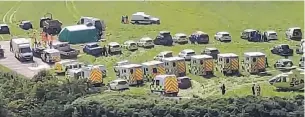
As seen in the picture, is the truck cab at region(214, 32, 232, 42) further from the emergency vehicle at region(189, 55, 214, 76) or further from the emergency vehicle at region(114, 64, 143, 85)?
the emergency vehicle at region(114, 64, 143, 85)

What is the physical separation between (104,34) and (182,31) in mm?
3826

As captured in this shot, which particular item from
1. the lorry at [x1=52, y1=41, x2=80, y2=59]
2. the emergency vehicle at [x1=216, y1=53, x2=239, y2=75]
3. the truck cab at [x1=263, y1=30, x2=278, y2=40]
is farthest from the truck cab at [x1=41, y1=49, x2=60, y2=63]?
the truck cab at [x1=263, y1=30, x2=278, y2=40]

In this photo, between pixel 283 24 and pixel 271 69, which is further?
pixel 283 24

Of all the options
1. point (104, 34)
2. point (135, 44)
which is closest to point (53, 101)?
point (135, 44)

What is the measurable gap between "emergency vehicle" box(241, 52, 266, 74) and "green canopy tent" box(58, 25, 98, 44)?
9.47 meters

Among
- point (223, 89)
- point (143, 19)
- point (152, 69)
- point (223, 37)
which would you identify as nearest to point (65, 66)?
point (152, 69)

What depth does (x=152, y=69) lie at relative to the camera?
28578 millimetres

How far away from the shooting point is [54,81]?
2478 centimetres

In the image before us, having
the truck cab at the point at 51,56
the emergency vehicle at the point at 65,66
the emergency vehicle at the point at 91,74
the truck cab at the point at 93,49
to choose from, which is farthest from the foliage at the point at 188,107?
the truck cab at the point at 93,49

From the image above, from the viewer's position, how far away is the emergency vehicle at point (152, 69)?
93.1ft

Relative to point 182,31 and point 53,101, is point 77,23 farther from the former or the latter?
point 53,101

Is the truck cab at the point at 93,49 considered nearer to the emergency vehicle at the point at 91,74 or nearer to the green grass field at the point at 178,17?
the green grass field at the point at 178,17

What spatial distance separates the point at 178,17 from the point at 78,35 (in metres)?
7.35

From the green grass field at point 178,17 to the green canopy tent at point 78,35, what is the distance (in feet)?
2.80
